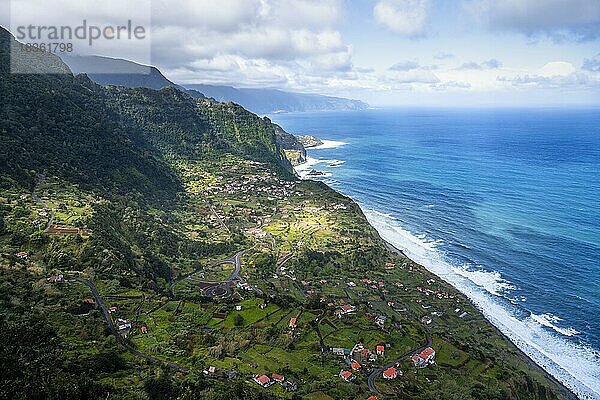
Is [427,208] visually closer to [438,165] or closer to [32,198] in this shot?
[438,165]

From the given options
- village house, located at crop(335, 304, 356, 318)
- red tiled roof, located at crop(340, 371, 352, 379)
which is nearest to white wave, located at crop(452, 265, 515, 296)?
village house, located at crop(335, 304, 356, 318)

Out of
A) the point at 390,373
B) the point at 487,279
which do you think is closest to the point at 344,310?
the point at 390,373

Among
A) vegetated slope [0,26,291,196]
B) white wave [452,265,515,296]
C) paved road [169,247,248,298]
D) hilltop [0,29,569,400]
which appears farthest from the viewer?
vegetated slope [0,26,291,196]

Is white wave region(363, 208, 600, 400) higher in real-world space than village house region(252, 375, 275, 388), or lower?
lower

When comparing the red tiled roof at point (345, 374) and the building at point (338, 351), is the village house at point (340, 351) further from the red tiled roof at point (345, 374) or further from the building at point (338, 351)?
the red tiled roof at point (345, 374)

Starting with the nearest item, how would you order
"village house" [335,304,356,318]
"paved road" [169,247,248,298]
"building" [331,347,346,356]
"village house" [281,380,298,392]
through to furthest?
"village house" [281,380,298,392]
"building" [331,347,346,356]
"village house" [335,304,356,318]
"paved road" [169,247,248,298]

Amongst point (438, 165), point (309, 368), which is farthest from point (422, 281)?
point (438, 165)

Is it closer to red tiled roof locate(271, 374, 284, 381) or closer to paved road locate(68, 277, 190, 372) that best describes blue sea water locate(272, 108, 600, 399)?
red tiled roof locate(271, 374, 284, 381)
